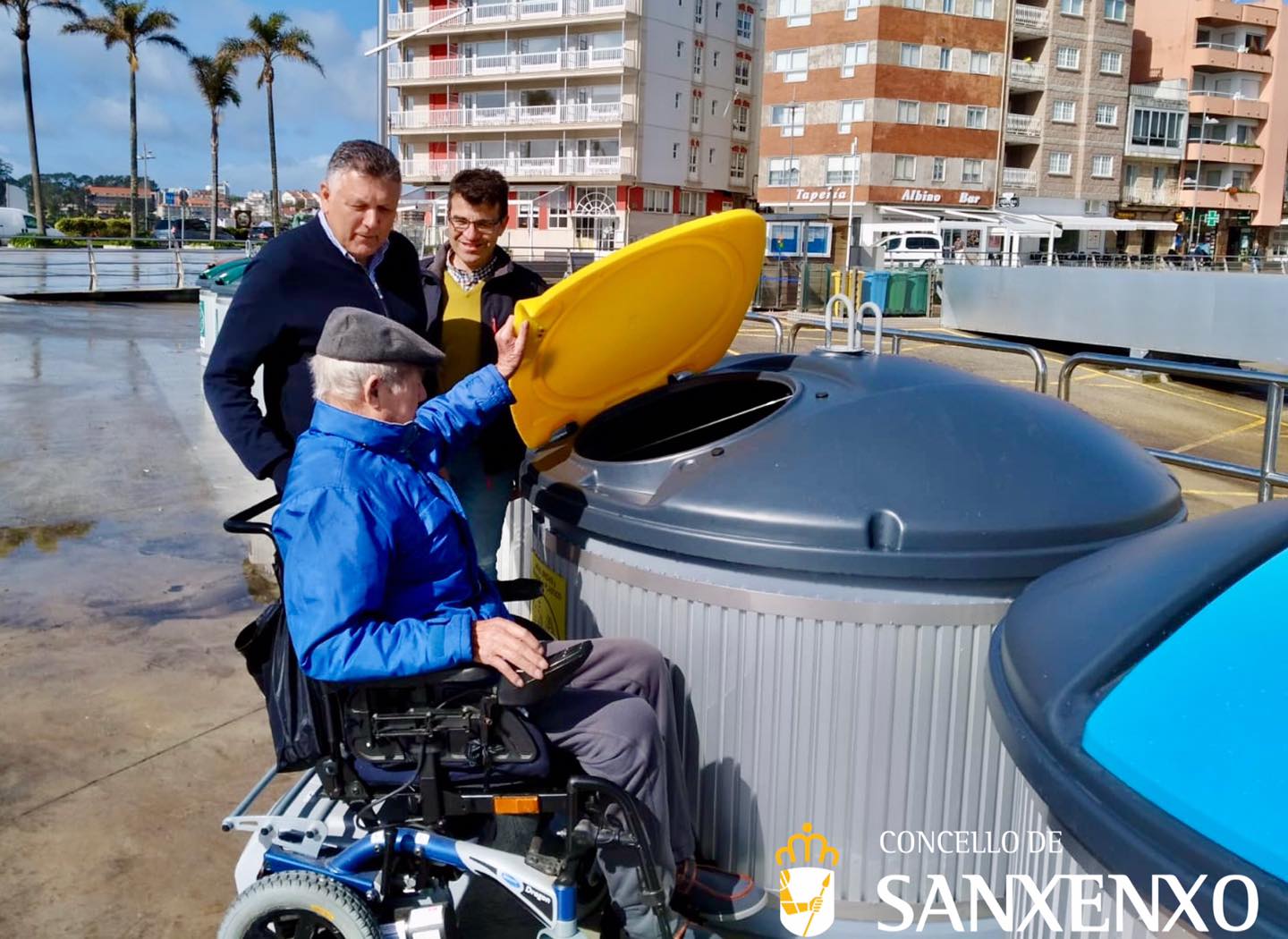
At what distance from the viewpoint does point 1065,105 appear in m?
53.2

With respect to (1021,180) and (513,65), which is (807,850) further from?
(513,65)

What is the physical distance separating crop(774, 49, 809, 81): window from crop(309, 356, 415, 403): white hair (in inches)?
2064

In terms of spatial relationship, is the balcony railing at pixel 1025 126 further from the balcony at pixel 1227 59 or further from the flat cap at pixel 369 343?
the flat cap at pixel 369 343

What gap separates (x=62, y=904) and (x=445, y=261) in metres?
2.11

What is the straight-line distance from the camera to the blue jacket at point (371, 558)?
2.16 m

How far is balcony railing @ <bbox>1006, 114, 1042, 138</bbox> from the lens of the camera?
172ft

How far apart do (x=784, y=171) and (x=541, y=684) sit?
172 ft

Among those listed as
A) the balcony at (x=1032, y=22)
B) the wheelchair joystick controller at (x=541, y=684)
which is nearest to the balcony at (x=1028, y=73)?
the balcony at (x=1032, y=22)

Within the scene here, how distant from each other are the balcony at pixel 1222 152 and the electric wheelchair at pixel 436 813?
66.0m

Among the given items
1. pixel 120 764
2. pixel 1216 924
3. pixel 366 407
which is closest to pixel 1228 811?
pixel 1216 924

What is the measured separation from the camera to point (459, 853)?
230 cm

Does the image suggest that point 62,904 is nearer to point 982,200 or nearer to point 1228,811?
point 1228,811

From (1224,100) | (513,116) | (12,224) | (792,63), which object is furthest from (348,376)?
(1224,100)

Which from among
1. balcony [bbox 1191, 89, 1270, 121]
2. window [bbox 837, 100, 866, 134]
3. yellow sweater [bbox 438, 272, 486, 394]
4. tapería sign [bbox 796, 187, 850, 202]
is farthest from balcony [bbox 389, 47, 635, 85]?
yellow sweater [bbox 438, 272, 486, 394]
